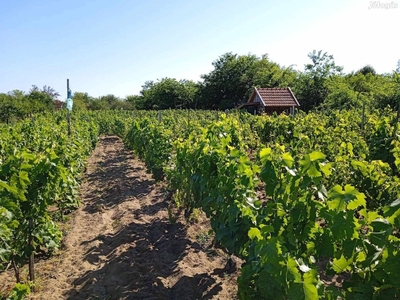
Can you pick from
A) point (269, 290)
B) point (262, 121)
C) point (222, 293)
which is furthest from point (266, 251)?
point (262, 121)

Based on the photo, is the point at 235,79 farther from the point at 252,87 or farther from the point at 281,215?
the point at 281,215

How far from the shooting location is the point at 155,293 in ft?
13.6

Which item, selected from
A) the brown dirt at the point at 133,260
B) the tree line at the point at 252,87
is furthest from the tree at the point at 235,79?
the brown dirt at the point at 133,260

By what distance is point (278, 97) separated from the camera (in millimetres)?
27297

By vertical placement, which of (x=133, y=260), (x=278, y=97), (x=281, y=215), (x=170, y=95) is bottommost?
(x=133, y=260)

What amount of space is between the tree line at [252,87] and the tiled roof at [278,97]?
6.94 ft

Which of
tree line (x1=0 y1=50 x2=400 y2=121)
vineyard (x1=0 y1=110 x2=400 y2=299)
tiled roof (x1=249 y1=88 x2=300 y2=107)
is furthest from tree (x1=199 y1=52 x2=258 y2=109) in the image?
vineyard (x1=0 y1=110 x2=400 y2=299)

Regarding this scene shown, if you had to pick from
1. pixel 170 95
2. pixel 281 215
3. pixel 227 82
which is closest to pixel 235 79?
pixel 227 82

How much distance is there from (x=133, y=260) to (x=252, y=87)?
3460cm

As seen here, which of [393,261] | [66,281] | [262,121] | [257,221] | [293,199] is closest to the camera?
[393,261]

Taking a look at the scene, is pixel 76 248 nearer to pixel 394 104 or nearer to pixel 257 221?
pixel 257 221

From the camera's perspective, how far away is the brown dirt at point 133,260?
13.9 ft

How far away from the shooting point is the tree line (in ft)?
85.5

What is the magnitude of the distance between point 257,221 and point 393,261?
116 centimetres
